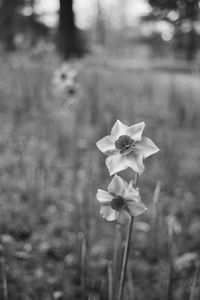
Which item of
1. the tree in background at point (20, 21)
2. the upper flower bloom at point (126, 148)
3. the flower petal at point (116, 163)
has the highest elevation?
the tree in background at point (20, 21)

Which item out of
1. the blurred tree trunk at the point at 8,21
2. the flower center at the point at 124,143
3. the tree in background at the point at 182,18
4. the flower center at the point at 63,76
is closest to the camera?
the flower center at the point at 124,143

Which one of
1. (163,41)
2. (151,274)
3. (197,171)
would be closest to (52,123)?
(197,171)

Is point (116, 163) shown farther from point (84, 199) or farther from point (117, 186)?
point (84, 199)

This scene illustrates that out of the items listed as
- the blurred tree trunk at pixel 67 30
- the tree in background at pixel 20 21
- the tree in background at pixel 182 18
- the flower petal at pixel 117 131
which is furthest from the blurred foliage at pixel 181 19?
the flower petal at pixel 117 131

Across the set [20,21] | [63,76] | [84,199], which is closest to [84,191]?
[84,199]

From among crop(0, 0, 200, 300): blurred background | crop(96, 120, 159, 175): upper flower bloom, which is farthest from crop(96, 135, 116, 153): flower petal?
crop(0, 0, 200, 300): blurred background

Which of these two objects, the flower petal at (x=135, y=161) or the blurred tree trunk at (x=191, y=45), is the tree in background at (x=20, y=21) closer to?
the blurred tree trunk at (x=191, y=45)
